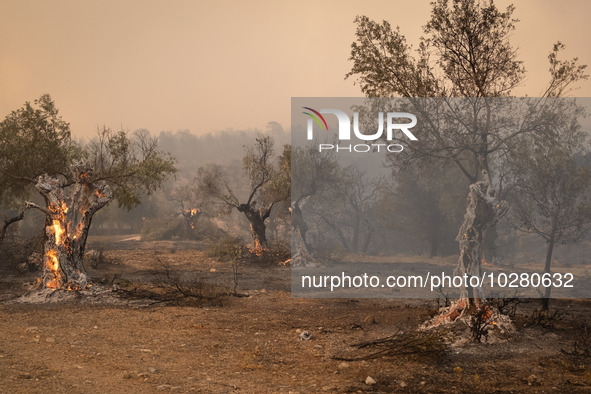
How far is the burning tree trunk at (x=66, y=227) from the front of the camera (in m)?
15.9

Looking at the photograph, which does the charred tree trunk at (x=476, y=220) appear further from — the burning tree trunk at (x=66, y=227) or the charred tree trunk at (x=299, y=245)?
the charred tree trunk at (x=299, y=245)

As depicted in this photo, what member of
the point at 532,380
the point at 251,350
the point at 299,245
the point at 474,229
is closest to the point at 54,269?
the point at 251,350

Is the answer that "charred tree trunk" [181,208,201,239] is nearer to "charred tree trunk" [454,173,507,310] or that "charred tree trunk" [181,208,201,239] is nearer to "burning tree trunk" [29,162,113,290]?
"burning tree trunk" [29,162,113,290]

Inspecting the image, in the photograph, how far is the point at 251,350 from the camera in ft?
35.0

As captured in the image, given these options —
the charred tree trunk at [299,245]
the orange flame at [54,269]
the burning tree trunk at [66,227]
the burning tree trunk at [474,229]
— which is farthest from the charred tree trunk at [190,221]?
the burning tree trunk at [474,229]

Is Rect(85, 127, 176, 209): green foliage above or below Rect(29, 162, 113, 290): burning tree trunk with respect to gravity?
above

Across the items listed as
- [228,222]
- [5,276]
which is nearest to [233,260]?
[5,276]

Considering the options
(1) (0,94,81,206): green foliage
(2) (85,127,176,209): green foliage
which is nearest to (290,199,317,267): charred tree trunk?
(2) (85,127,176,209): green foliage

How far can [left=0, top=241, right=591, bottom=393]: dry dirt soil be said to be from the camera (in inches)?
332

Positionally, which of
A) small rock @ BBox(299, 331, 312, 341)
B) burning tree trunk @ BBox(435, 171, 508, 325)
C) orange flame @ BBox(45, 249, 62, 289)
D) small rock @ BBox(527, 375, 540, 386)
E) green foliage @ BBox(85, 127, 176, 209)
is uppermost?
green foliage @ BBox(85, 127, 176, 209)

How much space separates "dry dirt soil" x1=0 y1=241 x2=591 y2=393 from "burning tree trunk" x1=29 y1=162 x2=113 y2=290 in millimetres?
785

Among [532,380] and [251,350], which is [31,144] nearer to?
[251,350]

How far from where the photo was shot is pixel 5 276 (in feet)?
65.3

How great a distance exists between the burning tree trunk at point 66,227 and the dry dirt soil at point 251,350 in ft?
2.58
